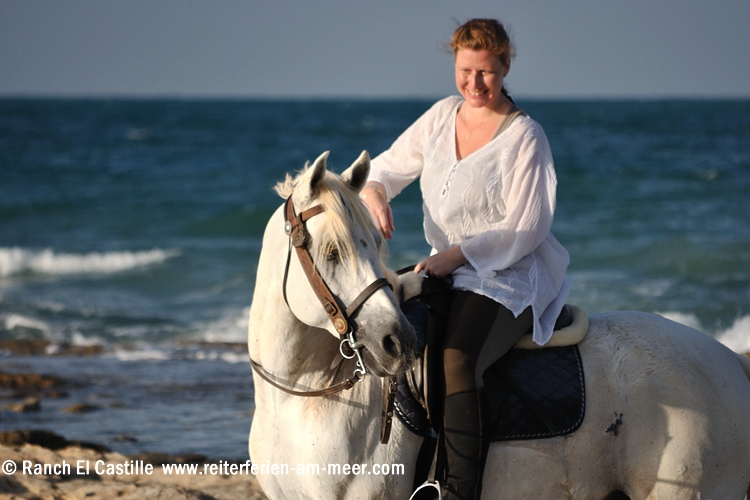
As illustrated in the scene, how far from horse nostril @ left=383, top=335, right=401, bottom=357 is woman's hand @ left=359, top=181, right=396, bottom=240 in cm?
59

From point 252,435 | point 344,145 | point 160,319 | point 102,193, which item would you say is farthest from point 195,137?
point 252,435

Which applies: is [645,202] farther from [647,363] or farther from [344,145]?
[344,145]

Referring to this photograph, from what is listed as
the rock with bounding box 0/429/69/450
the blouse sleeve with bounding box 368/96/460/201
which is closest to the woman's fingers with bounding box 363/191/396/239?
the blouse sleeve with bounding box 368/96/460/201

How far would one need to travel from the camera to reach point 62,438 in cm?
502

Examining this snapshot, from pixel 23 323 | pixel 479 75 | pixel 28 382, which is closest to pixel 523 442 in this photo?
pixel 479 75

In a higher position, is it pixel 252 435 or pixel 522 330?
pixel 522 330

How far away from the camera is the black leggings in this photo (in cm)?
241

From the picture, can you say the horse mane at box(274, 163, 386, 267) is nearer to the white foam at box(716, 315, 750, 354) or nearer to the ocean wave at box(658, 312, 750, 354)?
the ocean wave at box(658, 312, 750, 354)

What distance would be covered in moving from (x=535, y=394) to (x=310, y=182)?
41.2 inches

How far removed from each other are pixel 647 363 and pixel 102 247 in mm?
12724

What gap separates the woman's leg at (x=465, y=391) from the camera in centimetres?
238

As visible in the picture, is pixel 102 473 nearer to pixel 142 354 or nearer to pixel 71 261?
pixel 142 354

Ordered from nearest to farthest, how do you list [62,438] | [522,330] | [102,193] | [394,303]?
[394,303] → [522,330] → [62,438] → [102,193]

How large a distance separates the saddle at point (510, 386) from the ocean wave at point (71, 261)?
34.9ft
